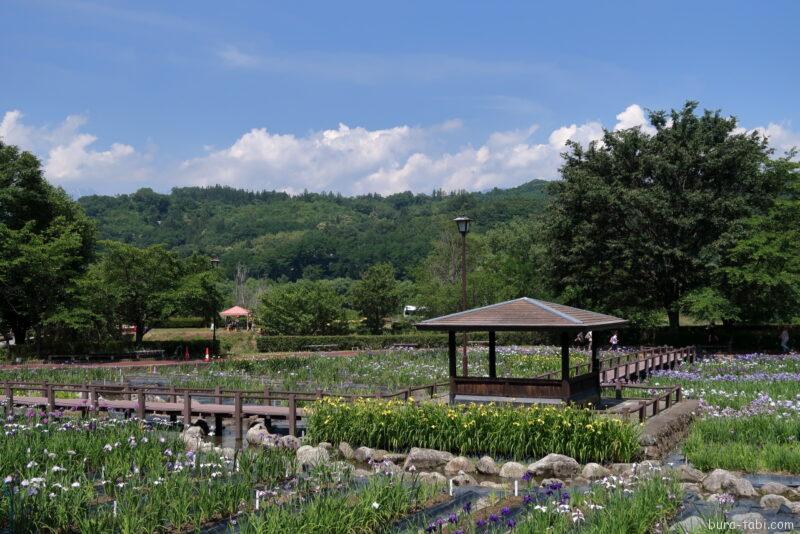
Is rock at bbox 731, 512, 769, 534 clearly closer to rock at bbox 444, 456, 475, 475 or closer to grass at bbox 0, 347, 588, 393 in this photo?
rock at bbox 444, 456, 475, 475

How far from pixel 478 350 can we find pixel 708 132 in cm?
1722

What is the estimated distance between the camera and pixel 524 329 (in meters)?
17.8

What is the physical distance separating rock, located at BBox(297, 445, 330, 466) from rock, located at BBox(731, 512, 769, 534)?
244 inches

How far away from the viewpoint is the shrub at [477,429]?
14266 millimetres

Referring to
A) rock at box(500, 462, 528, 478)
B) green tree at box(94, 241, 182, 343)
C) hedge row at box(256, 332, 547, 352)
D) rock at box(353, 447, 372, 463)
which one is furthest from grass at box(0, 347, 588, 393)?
rock at box(500, 462, 528, 478)

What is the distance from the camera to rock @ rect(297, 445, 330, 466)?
43.4 feet

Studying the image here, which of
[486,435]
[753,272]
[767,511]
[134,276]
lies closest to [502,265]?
[753,272]

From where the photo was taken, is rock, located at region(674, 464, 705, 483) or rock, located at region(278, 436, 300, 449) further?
rock, located at region(278, 436, 300, 449)

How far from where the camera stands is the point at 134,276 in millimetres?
45094

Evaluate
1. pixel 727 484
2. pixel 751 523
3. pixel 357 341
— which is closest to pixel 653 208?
pixel 357 341

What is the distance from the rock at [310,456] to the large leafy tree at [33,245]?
31849 mm

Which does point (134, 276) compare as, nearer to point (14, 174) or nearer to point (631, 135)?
point (14, 174)

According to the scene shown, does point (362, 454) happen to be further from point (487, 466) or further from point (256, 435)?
point (256, 435)

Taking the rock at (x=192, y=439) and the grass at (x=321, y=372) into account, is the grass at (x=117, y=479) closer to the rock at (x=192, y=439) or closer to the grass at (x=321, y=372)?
the rock at (x=192, y=439)
